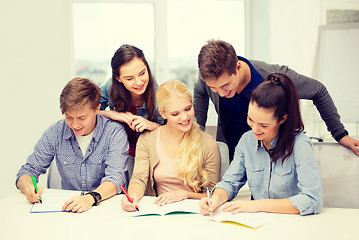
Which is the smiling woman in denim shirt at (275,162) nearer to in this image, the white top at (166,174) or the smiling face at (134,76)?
the white top at (166,174)

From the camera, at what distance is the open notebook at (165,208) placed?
4.71ft

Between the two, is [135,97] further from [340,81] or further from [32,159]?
[340,81]

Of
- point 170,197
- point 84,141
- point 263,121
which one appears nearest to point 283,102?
point 263,121

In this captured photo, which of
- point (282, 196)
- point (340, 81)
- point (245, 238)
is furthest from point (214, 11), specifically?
point (245, 238)

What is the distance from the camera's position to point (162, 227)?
1300 mm

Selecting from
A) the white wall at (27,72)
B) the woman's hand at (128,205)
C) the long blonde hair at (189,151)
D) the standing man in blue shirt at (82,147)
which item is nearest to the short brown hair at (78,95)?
the standing man in blue shirt at (82,147)

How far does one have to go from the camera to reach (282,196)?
1.53m

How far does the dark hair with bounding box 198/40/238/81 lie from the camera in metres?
1.62

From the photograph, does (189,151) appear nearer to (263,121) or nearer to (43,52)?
(263,121)

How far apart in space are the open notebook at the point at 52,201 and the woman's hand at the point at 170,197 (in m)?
0.36

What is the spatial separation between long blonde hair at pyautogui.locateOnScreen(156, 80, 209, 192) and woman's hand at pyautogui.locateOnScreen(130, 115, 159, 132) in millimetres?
108

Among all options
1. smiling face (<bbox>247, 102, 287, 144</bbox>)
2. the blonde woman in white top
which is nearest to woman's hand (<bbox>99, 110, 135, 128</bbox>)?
the blonde woman in white top

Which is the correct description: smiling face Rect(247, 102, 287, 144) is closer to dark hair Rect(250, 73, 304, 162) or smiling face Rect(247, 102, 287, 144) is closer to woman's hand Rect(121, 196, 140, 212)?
dark hair Rect(250, 73, 304, 162)

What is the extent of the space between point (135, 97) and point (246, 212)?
87 cm
